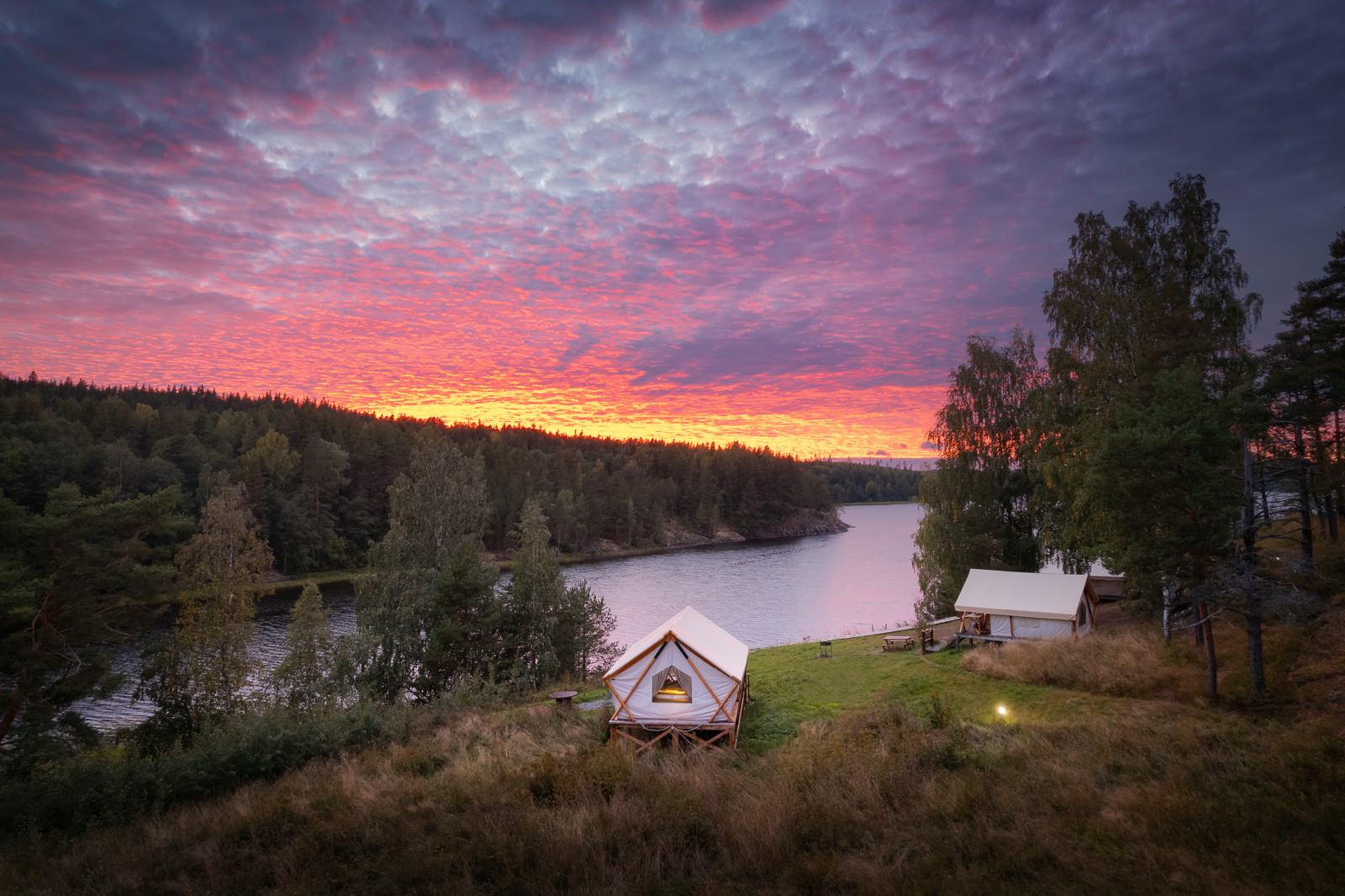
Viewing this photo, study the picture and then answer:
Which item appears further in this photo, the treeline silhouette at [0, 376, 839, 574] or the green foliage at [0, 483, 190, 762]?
the treeline silhouette at [0, 376, 839, 574]

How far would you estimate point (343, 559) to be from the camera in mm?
62062

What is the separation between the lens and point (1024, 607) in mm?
23891

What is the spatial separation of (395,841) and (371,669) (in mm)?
21361

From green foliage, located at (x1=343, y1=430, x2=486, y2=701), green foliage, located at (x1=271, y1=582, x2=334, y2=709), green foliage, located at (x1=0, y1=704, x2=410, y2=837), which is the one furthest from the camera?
green foliage, located at (x1=343, y1=430, x2=486, y2=701)

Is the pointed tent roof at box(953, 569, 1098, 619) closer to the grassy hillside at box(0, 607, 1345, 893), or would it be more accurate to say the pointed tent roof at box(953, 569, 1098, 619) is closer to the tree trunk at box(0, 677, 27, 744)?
the grassy hillside at box(0, 607, 1345, 893)

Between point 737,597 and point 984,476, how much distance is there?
80.8 ft

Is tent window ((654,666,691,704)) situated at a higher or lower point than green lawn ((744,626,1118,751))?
higher

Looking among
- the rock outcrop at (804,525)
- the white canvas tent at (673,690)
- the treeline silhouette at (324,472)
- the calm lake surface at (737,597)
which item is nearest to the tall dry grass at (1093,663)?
the white canvas tent at (673,690)

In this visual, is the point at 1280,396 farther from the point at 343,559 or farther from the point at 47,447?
the point at 47,447

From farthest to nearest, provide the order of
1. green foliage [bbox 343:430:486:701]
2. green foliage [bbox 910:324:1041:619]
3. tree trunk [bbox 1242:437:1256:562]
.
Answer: green foliage [bbox 910:324:1041:619] < green foliage [bbox 343:430:486:701] < tree trunk [bbox 1242:437:1256:562]

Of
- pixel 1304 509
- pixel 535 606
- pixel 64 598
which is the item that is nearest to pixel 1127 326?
pixel 1304 509

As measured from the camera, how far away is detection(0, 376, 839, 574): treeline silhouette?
52.4 m

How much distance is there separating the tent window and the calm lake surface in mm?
18578

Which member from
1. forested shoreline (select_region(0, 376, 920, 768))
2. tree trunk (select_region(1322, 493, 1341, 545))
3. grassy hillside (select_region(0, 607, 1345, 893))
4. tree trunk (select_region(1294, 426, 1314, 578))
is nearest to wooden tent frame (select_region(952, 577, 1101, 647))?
tree trunk (select_region(1294, 426, 1314, 578))
